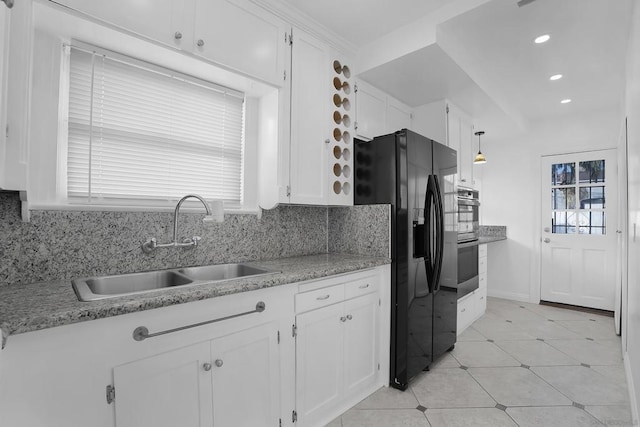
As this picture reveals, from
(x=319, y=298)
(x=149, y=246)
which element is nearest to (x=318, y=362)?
(x=319, y=298)

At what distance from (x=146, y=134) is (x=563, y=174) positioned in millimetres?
5062

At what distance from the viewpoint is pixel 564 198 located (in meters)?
4.16

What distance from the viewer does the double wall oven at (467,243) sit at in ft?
10.0

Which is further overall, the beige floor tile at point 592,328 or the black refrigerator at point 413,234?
the beige floor tile at point 592,328

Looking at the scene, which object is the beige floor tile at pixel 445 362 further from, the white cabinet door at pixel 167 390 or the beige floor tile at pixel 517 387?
the white cabinet door at pixel 167 390

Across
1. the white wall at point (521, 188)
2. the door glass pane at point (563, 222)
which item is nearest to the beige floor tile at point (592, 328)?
the white wall at point (521, 188)

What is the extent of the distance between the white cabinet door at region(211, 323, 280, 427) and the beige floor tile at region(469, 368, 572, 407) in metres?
1.59

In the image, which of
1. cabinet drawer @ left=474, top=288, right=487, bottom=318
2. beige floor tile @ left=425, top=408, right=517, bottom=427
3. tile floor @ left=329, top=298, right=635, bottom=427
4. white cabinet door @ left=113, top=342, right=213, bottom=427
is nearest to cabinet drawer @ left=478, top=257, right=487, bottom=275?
cabinet drawer @ left=474, top=288, right=487, bottom=318

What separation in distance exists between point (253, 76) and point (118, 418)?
1791mm

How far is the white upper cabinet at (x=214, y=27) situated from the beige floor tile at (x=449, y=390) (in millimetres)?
2366

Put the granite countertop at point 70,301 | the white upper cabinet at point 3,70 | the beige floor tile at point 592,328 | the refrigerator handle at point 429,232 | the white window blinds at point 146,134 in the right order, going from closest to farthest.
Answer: the granite countertop at point 70,301, the white upper cabinet at point 3,70, the white window blinds at point 146,134, the refrigerator handle at point 429,232, the beige floor tile at point 592,328

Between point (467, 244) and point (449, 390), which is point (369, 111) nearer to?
point (467, 244)

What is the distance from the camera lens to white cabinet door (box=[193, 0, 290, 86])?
1.63m

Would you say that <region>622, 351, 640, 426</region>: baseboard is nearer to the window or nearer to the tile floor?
the tile floor
